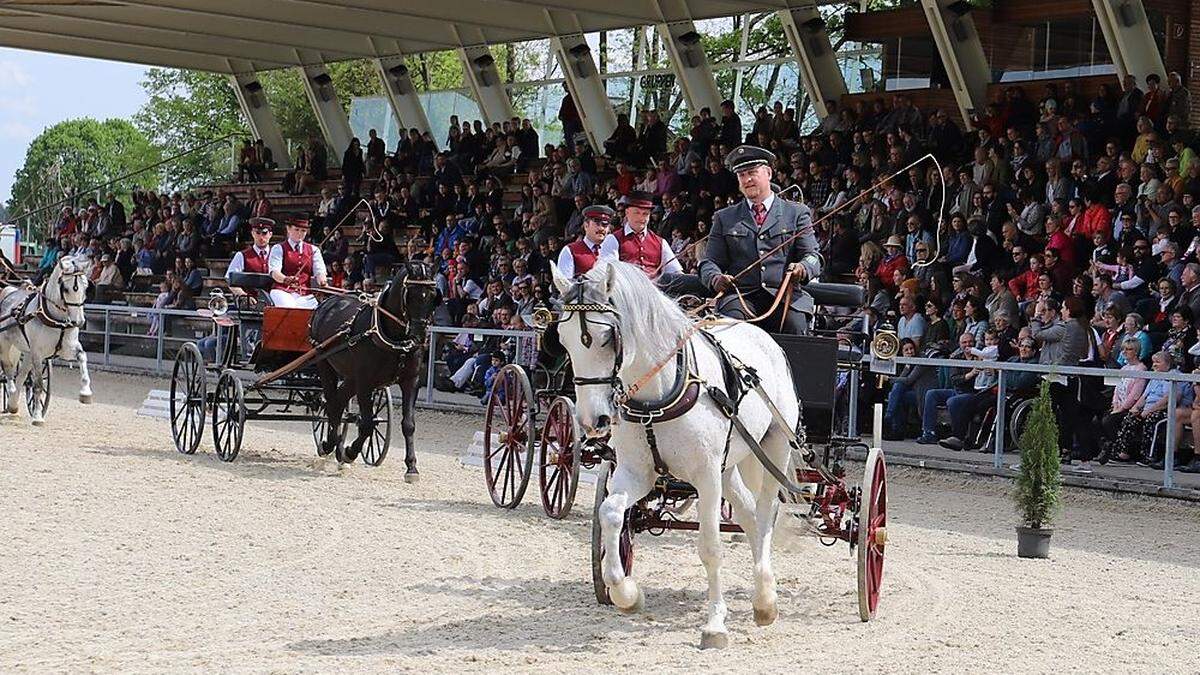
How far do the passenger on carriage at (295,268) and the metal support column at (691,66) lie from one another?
33.8 feet

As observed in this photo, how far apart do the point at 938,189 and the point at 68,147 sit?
8253 cm

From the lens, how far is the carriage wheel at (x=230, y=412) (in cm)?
1294

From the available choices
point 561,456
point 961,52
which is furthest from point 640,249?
point 961,52

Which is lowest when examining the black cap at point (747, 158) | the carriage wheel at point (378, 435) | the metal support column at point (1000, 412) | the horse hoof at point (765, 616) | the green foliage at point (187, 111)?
the horse hoof at point (765, 616)

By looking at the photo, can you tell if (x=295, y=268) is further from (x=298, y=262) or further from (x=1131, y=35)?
(x=1131, y=35)

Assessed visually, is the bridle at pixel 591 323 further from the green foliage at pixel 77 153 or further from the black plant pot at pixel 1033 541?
the green foliage at pixel 77 153

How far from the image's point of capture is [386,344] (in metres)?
12.3

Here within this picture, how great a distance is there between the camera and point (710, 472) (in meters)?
6.75

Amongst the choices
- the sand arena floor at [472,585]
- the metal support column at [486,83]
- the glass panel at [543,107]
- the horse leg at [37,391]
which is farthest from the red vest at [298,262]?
the metal support column at [486,83]

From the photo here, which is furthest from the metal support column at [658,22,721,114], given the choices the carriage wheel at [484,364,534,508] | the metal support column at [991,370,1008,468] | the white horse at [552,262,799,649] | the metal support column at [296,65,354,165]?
the white horse at [552,262,799,649]

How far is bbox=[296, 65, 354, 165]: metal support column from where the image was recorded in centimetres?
3045

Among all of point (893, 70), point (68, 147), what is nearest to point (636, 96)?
point (893, 70)

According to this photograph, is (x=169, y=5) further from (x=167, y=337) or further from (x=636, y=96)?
(x=636, y=96)

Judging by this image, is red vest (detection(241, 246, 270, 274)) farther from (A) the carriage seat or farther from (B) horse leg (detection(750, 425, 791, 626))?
(B) horse leg (detection(750, 425, 791, 626))
